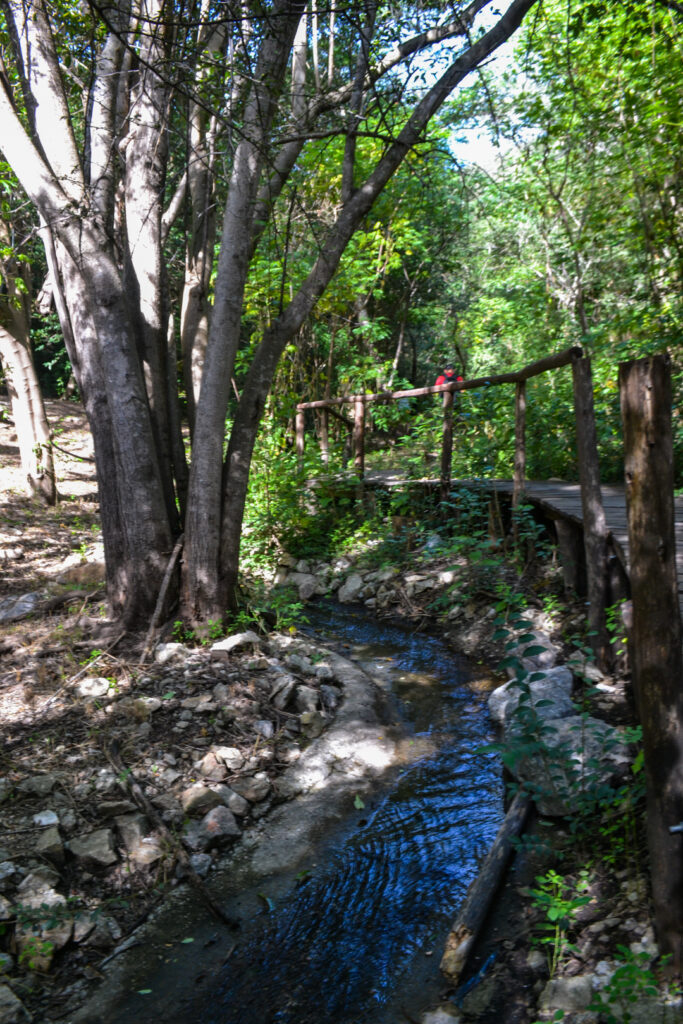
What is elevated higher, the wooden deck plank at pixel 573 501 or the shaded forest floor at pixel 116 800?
the wooden deck plank at pixel 573 501

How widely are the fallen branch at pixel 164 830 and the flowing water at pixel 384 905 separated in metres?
0.19

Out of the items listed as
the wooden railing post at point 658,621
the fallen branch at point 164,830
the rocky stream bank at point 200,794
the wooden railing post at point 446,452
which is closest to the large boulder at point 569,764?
the rocky stream bank at point 200,794

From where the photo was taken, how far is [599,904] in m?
2.80

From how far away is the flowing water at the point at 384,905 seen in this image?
2660mm

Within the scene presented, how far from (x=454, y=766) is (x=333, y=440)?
30.8 ft

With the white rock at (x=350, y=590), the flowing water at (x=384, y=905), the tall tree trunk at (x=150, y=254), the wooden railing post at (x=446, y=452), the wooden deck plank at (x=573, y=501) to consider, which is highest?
the tall tree trunk at (x=150, y=254)

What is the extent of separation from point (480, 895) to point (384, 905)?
469 mm

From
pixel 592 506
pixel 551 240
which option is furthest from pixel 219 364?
pixel 551 240

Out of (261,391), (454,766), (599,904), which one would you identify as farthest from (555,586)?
(599,904)

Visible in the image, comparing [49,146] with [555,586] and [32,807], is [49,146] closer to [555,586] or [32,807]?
[32,807]

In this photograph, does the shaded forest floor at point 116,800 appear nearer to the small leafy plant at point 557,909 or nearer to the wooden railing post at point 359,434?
the small leafy plant at point 557,909

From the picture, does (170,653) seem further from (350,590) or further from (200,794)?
(350,590)

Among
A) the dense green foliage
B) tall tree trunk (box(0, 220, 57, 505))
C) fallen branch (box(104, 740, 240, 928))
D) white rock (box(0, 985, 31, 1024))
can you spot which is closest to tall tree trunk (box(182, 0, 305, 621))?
the dense green foliage

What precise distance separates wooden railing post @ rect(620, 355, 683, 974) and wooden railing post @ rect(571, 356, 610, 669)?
2336 mm
